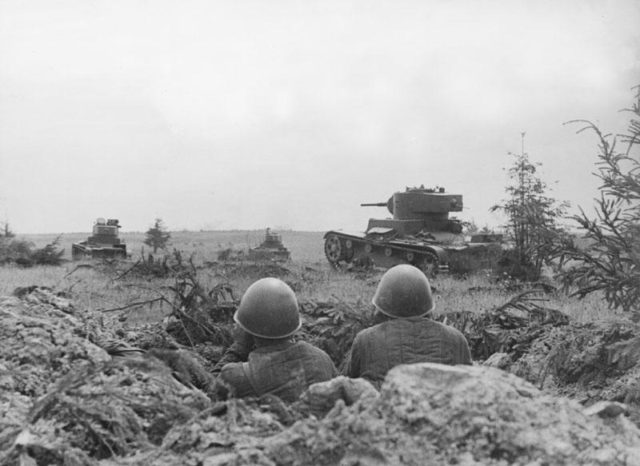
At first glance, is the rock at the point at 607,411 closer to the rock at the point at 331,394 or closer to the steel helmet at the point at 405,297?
the rock at the point at 331,394

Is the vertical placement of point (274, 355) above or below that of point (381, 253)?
below

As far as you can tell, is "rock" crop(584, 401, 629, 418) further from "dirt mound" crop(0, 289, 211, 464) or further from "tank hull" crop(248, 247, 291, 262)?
"tank hull" crop(248, 247, 291, 262)

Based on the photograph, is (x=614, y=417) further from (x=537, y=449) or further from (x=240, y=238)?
(x=240, y=238)

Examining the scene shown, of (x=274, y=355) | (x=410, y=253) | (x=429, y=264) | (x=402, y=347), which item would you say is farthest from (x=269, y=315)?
(x=410, y=253)

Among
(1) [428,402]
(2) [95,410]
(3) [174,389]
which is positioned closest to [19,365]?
(3) [174,389]

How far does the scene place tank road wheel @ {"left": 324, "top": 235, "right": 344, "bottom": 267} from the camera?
21.6 metres

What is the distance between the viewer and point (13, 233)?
26594mm

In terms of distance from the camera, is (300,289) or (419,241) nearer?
(300,289)

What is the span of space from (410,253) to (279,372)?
15367mm

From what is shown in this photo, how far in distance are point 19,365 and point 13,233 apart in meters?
24.7

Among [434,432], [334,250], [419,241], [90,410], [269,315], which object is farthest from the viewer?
[334,250]

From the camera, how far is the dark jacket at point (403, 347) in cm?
417

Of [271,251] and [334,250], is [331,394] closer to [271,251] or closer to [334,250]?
[334,250]

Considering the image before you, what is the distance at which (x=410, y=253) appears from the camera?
61.7ft
